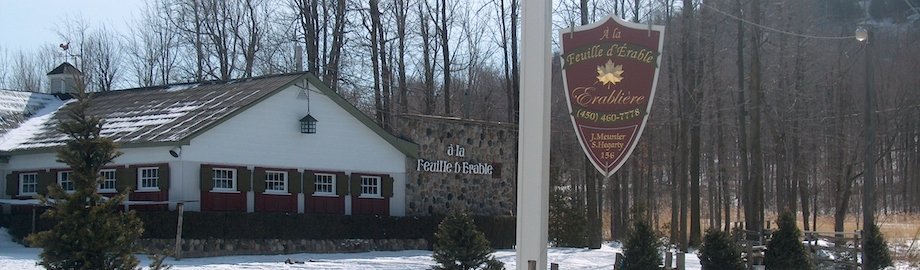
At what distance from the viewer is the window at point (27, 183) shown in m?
28.1

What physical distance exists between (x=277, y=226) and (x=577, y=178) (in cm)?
2455

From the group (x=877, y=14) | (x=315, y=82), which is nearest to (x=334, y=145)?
(x=315, y=82)

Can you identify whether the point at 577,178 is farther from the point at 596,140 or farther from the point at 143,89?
the point at 596,140

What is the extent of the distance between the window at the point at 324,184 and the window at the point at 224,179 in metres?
2.53

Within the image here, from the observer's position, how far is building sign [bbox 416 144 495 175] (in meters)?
30.9


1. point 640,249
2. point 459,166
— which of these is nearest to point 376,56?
point 459,166

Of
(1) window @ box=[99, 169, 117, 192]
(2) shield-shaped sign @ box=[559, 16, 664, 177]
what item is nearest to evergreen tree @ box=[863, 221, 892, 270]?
(2) shield-shaped sign @ box=[559, 16, 664, 177]

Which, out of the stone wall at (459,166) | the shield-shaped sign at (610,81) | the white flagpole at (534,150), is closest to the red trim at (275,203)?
the stone wall at (459,166)

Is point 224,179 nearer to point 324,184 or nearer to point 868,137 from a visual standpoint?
point 324,184

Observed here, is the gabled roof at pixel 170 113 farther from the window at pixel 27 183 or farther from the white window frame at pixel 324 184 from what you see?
the white window frame at pixel 324 184

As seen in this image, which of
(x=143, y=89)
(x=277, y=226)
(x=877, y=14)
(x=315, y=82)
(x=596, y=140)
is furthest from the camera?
(x=877, y=14)

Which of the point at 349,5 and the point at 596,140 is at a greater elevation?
the point at 349,5

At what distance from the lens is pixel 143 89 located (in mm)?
30922

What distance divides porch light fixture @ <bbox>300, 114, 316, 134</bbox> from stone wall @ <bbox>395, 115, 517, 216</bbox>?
3.56 metres
